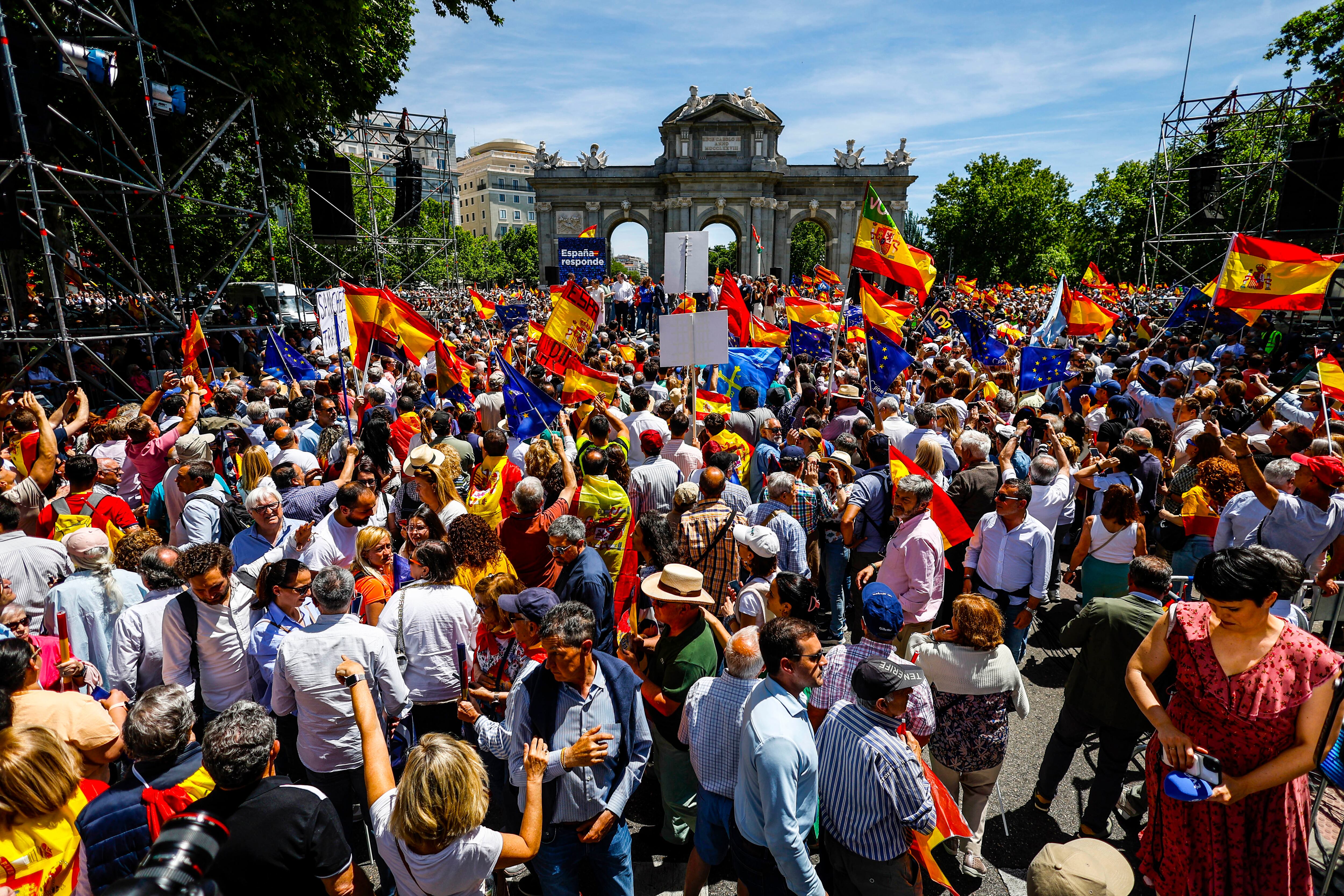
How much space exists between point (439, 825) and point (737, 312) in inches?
363

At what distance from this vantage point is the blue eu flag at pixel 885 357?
27.1ft

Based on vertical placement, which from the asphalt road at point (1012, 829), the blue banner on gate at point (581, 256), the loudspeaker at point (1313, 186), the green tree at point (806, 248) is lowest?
the asphalt road at point (1012, 829)

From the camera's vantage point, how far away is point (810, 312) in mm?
14320

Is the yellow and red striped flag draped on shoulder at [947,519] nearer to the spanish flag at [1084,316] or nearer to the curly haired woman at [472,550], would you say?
the curly haired woman at [472,550]

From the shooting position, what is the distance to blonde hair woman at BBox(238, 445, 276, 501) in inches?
221

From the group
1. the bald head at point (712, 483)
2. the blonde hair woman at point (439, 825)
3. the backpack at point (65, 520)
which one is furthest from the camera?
the backpack at point (65, 520)

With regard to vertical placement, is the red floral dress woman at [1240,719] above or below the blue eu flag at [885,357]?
below

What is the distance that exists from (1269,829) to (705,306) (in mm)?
19111

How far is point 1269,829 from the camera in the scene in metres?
2.78

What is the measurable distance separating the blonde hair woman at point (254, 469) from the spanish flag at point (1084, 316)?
37.6ft

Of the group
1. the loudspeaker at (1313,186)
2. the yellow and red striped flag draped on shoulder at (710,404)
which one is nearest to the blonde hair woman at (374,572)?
the yellow and red striped flag draped on shoulder at (710,404)

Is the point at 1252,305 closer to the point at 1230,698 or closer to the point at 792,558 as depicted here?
the point at 792,558

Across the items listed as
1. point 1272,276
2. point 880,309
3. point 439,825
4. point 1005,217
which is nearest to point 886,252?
point 880,309

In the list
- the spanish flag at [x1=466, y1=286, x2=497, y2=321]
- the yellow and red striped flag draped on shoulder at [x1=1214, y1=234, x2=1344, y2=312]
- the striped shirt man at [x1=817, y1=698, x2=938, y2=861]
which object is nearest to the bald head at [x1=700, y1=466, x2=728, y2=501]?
the striped shirt man at [x1=817, y1=698, x2=938, y2=861]
